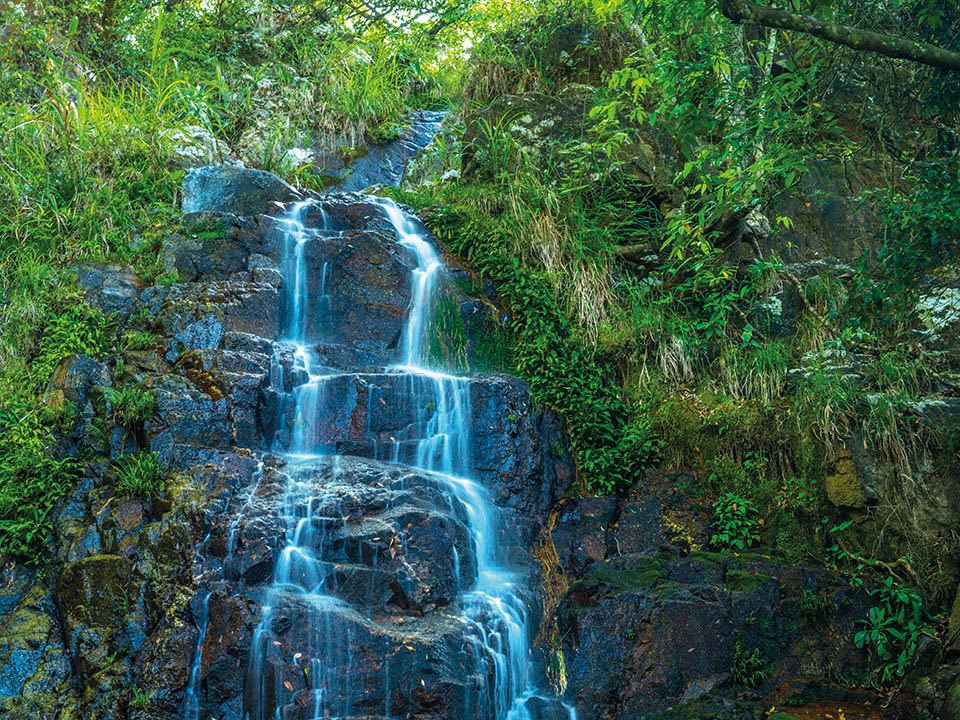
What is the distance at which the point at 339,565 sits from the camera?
475cm

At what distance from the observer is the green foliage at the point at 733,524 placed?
221 inches

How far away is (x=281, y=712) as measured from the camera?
4.13m

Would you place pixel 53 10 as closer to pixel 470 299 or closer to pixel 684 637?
pixel 470 299

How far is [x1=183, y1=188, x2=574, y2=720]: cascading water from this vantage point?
4211 millimetres

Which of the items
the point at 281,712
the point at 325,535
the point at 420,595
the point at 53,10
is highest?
the point at 53,10

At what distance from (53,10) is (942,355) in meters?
11.8

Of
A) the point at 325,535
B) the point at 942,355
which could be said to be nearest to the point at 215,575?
the point at 325,535

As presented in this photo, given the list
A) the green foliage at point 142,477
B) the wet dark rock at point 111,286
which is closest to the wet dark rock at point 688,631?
the green foliage at point 142,477

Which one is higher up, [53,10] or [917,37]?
[53,10]

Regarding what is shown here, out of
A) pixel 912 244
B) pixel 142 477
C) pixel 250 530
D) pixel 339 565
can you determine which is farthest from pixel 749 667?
pixel 142 477

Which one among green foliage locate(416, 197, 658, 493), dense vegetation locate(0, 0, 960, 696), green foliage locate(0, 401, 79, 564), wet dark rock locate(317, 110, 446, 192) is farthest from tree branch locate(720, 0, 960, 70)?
wet dark rock locate(317, 110, 446, 192)

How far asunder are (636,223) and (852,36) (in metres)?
4.63

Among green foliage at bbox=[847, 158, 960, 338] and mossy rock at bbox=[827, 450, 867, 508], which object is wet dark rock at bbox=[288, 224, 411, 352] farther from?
green foliage at bbox=[847, 158, 960, 338]

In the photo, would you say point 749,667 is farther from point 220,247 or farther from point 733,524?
point 220,247
